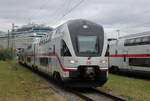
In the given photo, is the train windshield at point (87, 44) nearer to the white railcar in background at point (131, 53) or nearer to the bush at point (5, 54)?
the white railcar in background at point (131, 53)

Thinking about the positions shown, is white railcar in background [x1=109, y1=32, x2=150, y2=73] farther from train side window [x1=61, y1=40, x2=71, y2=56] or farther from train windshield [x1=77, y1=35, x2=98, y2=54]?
train side window [x1=61, y1=40, x2=71, y2=56]

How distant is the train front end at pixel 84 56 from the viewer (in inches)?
468

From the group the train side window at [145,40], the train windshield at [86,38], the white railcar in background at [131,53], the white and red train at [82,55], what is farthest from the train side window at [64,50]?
the train side window at [145,40]

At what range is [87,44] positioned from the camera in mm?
12242

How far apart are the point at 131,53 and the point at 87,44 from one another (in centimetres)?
1041

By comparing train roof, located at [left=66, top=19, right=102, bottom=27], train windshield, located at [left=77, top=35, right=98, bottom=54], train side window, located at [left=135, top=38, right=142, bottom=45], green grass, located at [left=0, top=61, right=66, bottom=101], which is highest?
train roof, located at [left=66, top=19, right=102, bottom=27]

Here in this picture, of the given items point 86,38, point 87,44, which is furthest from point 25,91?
point 86,38

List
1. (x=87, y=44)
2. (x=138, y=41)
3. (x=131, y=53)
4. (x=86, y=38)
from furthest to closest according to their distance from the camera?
1. (x=131, y=53)
2. (x=138, y=41)
3. (x=86, y=38)
4. (x=87, y=44)

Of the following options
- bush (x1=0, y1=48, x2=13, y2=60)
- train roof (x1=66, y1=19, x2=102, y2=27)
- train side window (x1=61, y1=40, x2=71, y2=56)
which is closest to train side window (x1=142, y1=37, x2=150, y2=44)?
train roof (x1=66, y1=19, x2=102, y2=27)

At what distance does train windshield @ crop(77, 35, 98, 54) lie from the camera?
39.8 feet

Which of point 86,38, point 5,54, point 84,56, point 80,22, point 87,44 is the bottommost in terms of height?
point 5,54

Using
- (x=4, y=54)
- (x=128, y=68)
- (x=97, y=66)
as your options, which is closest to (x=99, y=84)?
(x=97, y=66)

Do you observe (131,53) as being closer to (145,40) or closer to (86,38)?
(145,40)

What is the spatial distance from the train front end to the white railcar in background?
314 inches
